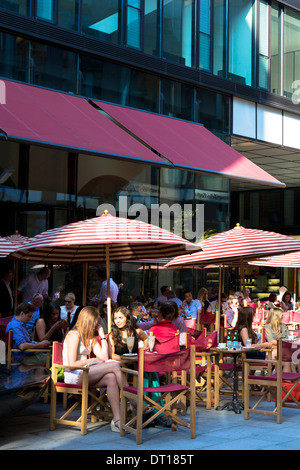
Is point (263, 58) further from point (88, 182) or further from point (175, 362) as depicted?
point (175, 362)

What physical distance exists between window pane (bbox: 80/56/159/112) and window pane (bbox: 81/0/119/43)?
671 mm

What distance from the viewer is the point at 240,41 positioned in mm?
22406

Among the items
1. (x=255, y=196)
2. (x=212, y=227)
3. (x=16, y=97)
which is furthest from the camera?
(x=255, y=196)

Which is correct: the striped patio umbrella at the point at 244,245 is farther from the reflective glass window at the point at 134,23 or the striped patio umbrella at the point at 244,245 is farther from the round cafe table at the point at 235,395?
the reflective glass window at the point at 134,23

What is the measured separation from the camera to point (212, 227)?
21.4m

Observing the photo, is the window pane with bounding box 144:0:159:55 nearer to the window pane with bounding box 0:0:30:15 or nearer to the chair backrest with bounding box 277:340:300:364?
the window pane with bounding box 0:0:30:15

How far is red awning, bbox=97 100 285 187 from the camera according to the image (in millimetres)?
15898

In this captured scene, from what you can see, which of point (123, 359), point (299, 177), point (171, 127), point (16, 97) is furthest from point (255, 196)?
point (123, 359)

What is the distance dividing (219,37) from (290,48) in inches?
158

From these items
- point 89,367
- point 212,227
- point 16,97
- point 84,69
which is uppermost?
point 84,69

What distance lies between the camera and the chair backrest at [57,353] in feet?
26.3

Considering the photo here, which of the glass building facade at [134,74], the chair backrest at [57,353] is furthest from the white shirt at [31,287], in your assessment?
the chair backrest at [57,353]

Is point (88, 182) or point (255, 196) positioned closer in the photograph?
point (88, 182)

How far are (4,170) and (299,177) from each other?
1758 cm
